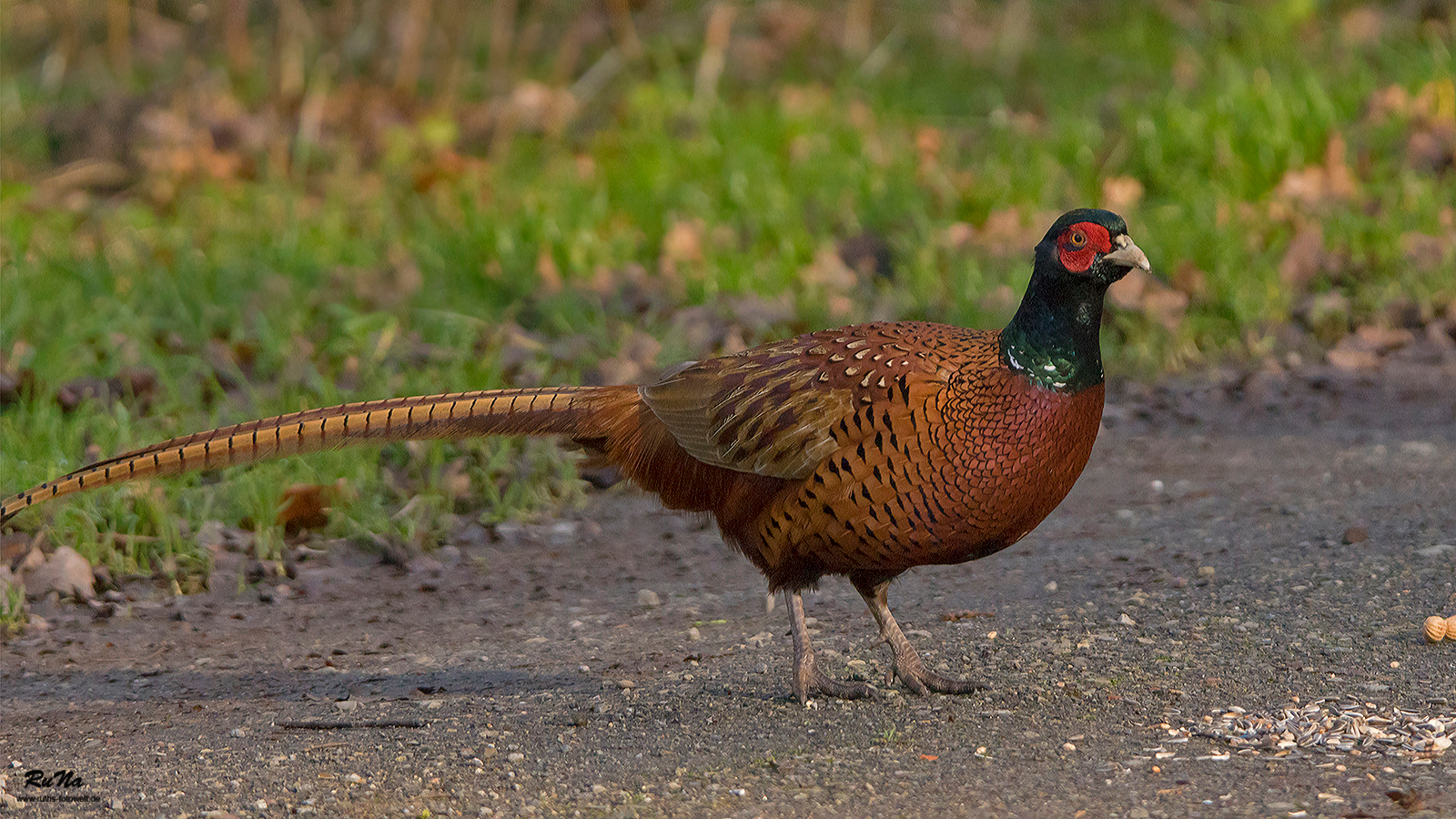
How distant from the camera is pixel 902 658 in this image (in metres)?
3.54

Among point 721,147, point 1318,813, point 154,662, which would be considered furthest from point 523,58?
point 1318,813

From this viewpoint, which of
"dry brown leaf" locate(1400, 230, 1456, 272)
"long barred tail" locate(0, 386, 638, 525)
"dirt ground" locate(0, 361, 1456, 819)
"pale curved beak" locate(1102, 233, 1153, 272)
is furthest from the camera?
"dry brown leaf" locate(1400, 230, 1456, 272)

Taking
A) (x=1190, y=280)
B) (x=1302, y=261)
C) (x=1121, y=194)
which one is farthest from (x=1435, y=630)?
(x=1121, y=194)

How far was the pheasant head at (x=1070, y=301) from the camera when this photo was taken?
324 cm

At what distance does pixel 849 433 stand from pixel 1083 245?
596 mm

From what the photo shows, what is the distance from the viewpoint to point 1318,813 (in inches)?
108

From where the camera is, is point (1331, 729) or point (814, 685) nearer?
point (1331, 729)

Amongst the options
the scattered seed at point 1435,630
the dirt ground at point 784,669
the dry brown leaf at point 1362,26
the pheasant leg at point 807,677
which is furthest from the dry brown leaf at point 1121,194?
the pheasant leg at point 807,677

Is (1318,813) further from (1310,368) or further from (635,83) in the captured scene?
(635,83)

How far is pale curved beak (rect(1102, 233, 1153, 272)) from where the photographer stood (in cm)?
321

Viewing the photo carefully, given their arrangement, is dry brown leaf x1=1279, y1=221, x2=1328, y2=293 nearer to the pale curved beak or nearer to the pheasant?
the pheasant

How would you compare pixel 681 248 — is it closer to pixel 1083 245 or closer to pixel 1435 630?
pixel 1083 245

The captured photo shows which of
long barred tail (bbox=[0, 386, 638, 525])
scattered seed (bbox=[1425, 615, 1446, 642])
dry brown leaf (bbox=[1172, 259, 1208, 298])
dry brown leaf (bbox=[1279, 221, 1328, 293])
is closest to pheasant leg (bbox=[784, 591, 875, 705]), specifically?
long barred tail (bbox=[0, 386, 638, 525])

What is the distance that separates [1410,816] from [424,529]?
2954 millimetres
